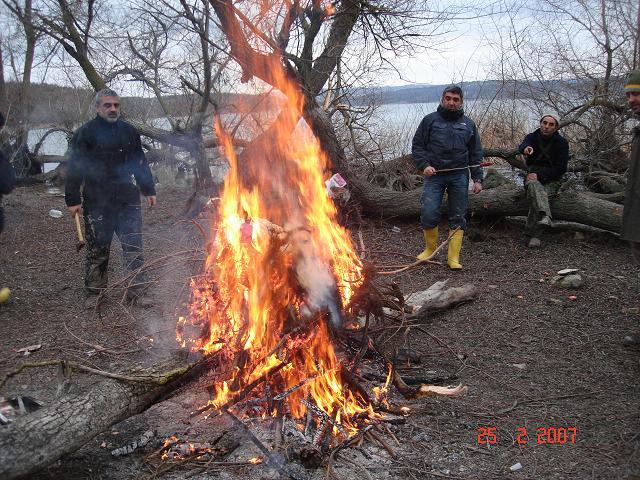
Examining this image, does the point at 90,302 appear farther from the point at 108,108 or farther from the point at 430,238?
the point at 430,238

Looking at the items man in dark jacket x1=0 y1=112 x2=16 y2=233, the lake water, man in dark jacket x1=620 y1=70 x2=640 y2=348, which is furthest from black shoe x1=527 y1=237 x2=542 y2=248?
man in dark jacket x1=0 y1=112 x2=16 y2=233

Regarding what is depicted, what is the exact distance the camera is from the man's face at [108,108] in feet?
Result: 16.7

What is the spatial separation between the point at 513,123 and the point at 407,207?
4.42 meters

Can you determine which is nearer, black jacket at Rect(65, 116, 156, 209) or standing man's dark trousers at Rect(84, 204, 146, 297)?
black jacket at Rect(65, 116, 156, 209)

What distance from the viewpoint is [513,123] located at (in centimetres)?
1123

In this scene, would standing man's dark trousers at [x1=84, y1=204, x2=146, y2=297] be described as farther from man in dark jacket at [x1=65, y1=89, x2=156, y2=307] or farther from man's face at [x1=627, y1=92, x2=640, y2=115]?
man's face at [x1=627, y1=92, x2=640, y2=115]

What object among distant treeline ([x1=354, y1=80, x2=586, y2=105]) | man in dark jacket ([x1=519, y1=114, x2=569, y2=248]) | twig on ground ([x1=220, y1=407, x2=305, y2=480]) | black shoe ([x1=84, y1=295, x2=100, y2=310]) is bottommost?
black shoe ([x1=84, y1=295, x2=100, y2=310])

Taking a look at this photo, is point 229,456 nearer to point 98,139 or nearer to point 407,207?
point 98,139

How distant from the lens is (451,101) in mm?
6094

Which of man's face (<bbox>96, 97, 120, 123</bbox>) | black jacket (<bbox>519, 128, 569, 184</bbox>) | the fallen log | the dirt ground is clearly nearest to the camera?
the fallen log

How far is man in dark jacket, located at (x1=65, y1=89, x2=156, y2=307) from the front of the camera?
5.16 m
